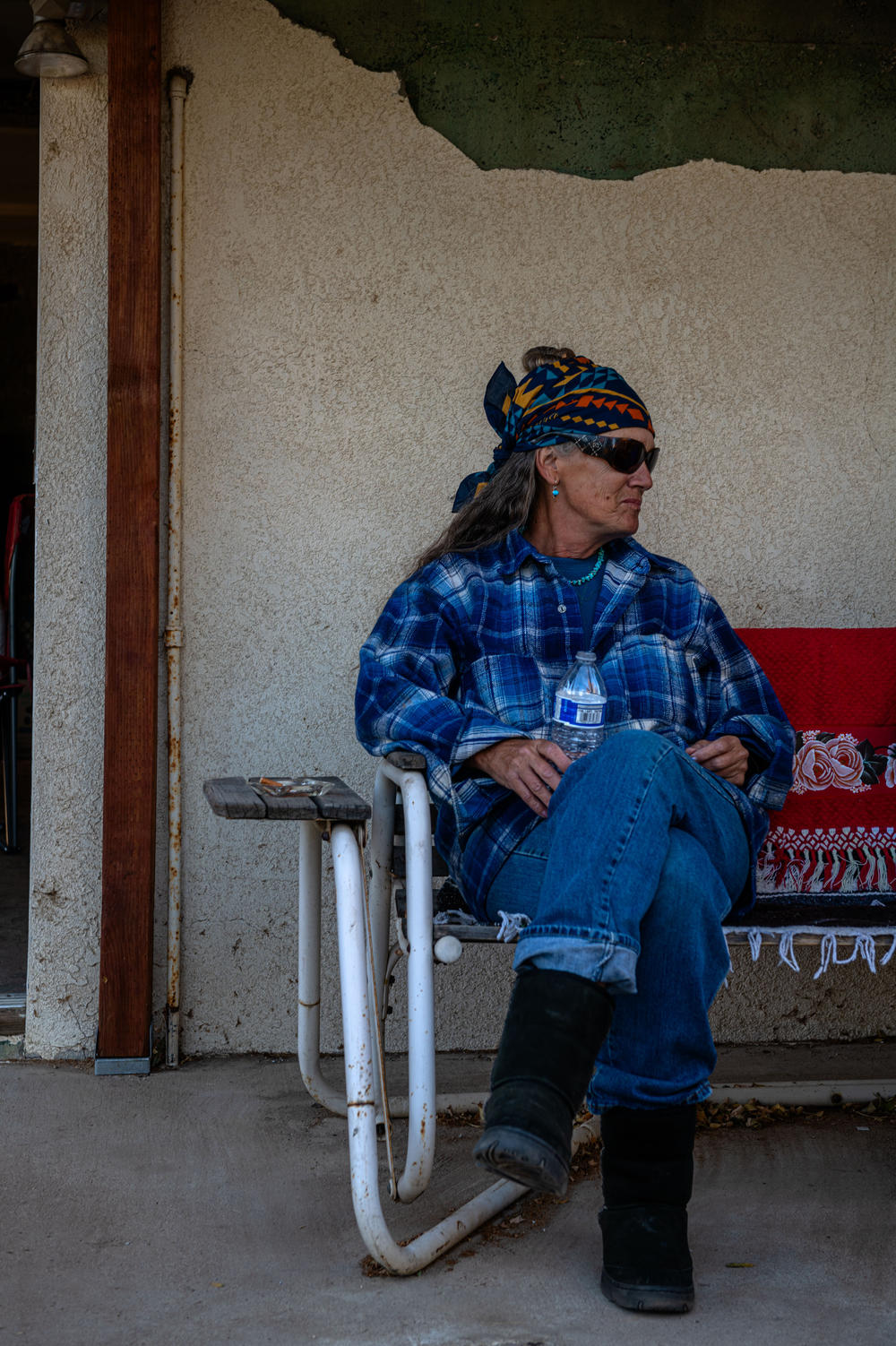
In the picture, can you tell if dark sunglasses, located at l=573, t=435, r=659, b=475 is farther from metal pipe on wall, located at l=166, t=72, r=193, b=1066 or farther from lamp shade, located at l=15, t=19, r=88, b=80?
lamp shade, located at l=15, t=19, r=88, b=80

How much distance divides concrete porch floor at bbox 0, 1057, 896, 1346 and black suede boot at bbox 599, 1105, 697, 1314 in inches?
1.8

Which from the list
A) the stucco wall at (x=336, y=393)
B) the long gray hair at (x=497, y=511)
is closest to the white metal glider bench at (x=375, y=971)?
the long gray hair at (x=497, y=511)

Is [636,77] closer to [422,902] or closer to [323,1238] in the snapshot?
[422,902]

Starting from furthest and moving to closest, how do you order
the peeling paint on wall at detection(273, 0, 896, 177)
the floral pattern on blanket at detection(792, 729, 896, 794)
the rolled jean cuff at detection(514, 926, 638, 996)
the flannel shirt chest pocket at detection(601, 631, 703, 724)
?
the peeling paint on wall at detection(273, 0, 896, 177) < the floral pattern on blanket at detection(792, 729, 896, 794) < the flannel shirt chest pocket at detection(601, 631, 703, 724) < the rolled jean cuff at detection(514, 926, 638, 996)

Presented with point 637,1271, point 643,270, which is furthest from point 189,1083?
point 643,270

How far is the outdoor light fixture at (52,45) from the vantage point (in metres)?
2.78

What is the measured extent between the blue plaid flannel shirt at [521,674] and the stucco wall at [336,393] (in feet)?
2.00

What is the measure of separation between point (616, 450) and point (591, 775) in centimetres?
81

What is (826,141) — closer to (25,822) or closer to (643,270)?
(643,270)

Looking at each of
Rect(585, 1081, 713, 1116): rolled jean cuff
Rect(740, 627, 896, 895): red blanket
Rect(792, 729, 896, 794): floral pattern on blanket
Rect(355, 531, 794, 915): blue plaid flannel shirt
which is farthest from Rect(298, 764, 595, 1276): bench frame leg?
Rect(792, 729, 896, 794): floral pattern on blanket

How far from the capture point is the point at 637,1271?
188cm

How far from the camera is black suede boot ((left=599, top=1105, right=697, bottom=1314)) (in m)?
1.87

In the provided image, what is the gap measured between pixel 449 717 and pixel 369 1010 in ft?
1.86

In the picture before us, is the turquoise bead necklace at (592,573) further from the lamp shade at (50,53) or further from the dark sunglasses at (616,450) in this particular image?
the lamp shade at (50,53)
